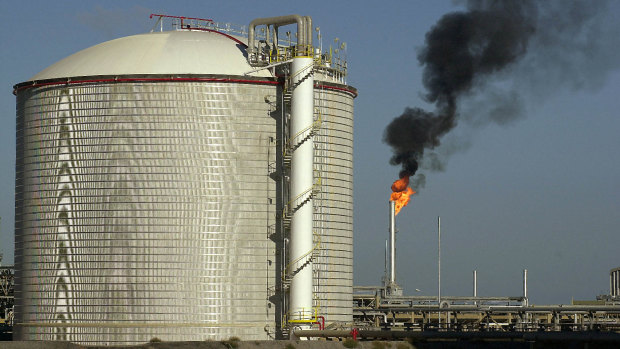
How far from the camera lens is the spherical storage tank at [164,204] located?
206 ft

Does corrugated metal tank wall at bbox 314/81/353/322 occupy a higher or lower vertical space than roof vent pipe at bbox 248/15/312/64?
lower

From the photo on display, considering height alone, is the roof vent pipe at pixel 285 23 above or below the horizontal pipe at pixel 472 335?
above

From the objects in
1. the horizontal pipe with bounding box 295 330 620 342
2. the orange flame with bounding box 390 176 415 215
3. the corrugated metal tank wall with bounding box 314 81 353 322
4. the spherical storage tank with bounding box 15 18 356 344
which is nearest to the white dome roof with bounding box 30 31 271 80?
the spherical storage tank with bounding box 15 18 356 344

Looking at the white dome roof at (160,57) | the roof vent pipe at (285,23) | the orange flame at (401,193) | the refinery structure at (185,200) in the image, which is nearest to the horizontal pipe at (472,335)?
the refinery structure at (185,200)

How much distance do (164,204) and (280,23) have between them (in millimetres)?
12610

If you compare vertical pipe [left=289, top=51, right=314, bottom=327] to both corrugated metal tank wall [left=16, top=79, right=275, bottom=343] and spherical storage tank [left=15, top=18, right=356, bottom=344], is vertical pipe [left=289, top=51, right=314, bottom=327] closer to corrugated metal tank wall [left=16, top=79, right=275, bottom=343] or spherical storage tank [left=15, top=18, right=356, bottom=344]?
spherical storage tank [left=15, top=18, right=356, bottom=344]

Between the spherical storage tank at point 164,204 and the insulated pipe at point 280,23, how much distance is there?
1300 mm

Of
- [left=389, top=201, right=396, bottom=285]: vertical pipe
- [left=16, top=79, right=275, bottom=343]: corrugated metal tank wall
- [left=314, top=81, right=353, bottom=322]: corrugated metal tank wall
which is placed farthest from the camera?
[left=389, top=201, right=396, bottom=285]: vertical pipe

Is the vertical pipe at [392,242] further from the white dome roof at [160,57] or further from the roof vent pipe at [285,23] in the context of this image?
the roof vent pipe at [285,23]

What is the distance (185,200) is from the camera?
207 feet

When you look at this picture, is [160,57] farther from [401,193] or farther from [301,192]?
[401,193]

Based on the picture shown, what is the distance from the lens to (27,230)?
6619cm

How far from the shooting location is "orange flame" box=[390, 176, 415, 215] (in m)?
86.9

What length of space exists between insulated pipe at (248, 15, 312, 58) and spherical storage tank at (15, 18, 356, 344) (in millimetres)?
1300
